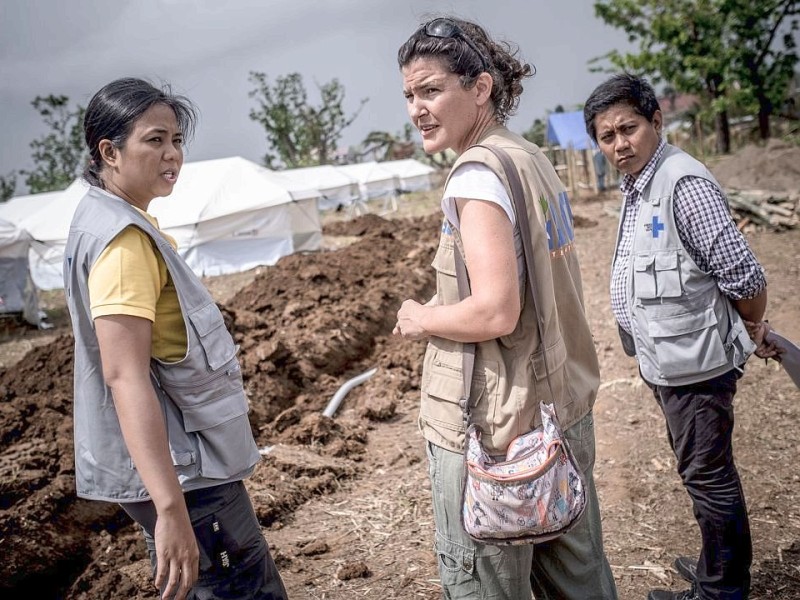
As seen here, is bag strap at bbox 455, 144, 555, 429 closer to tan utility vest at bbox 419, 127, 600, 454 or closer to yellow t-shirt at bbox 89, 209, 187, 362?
tan utility vest at bbox 419, 127, 600, 454

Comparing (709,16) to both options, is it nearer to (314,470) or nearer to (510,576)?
(314,470)

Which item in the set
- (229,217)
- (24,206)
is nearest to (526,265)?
(229,217)

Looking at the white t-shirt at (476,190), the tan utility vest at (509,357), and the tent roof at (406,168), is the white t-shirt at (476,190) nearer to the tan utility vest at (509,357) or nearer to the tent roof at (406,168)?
the tan utility vest at (509,357)

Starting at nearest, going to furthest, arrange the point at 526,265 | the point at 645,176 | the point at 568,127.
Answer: the point at 526,265 < the point at 645,176 < the point at 568,127

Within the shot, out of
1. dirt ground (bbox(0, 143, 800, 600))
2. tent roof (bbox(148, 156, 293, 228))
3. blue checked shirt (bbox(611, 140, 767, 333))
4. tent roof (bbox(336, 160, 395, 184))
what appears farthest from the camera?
tent roof (bbox(336, 160, 395, 184))

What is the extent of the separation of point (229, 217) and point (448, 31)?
52.3 ft

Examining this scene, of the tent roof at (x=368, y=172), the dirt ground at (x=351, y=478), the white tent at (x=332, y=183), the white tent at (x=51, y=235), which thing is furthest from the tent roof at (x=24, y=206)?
the dirt ground at (x=351, y=478)

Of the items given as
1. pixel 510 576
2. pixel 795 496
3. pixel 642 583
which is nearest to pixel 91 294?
pixel 510 576


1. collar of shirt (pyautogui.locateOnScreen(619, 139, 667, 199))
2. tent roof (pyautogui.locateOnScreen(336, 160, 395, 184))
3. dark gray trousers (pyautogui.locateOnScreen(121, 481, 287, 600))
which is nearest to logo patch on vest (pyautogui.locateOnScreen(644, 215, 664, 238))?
collar of shirt (pyautogui.locateOnScreen(619, 139, 667, 199))

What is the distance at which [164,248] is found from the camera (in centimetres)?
175

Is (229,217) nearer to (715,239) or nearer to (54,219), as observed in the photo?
(54,219)

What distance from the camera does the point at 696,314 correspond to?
246 cm

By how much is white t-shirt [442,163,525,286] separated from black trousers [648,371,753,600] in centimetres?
121

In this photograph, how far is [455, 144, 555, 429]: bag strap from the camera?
162cm
